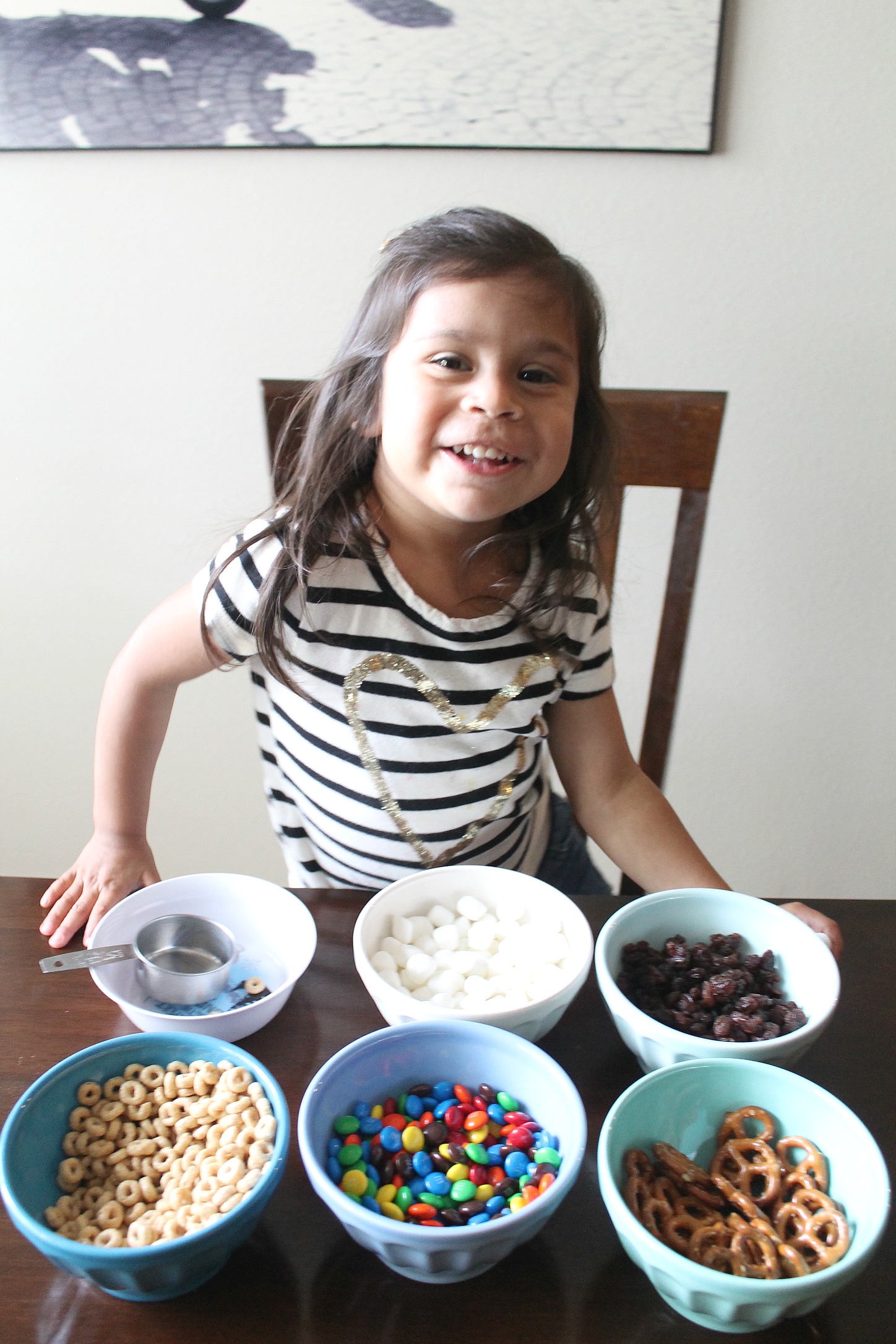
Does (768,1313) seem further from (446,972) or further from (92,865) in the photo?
(92,865)

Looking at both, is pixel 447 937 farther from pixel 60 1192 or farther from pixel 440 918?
pixel 60 1192

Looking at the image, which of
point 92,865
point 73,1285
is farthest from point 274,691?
point 73,1285


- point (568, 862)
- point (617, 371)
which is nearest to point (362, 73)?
point (617, 371)

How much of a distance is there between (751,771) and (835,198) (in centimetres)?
90

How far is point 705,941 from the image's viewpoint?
2.22 feet

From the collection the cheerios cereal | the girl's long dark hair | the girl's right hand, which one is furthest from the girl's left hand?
the girl's right hand

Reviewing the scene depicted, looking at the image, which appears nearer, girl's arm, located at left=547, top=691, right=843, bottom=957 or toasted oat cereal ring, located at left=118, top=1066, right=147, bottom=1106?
toasted oat cereal ring, located at left=118, top=1066, right=147, bottom=1106

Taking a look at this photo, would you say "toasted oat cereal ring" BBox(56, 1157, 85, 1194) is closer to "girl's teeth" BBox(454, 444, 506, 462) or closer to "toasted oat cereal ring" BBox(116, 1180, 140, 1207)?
"toasted oat cereal ring" BBox(116, 1180, 140, 1207)

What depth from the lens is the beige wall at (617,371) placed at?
1.21 m

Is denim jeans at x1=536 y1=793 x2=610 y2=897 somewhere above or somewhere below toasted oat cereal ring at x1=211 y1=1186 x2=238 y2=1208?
below

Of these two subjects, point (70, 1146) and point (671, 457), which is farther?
point (671, 457)

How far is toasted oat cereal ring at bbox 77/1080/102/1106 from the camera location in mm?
525

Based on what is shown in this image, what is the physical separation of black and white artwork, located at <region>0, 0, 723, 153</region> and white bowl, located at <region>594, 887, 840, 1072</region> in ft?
3.23

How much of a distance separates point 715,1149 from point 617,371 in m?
1.07
